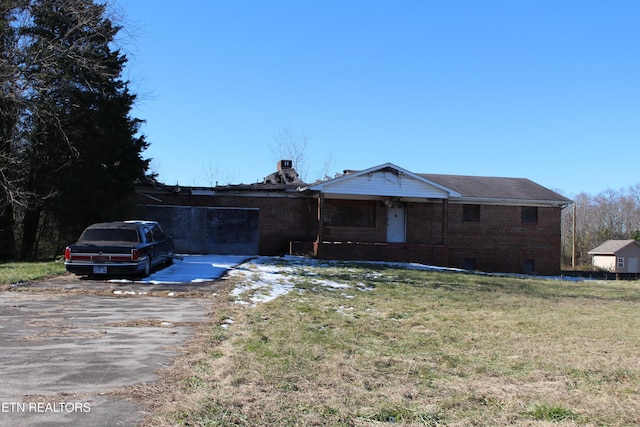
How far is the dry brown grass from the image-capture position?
14.7 feet

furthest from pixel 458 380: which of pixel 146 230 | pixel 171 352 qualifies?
pixel 146 230

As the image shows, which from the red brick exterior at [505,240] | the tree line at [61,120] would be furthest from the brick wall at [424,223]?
the tree line at [61,120]

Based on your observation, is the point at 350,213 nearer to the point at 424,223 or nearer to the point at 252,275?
the point at 424,223

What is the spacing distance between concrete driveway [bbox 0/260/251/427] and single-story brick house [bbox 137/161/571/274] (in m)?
12.4

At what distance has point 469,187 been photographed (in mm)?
29281

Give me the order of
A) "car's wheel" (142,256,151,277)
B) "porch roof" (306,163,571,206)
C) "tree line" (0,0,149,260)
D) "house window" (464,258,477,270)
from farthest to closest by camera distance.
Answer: "house window" (464,258,477,270)
"porch roof" (306,163,571,206)
"tree line" (0,0,149,260)
"car's wheel" (142,256,151,277)

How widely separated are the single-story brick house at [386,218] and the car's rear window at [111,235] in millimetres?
10150

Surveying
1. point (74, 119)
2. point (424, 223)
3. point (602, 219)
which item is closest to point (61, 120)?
point (74, 119)

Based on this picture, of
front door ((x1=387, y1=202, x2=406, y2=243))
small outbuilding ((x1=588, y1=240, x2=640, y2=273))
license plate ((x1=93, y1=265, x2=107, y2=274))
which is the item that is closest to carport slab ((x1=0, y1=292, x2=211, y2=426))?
license plate ((x1=93, y1=265, x2=107, y2=274))

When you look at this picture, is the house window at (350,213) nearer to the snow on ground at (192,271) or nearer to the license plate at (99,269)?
the snow on ground at (192,271)

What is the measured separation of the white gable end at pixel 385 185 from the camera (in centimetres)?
2448

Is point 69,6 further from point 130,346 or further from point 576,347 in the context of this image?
point 576,347

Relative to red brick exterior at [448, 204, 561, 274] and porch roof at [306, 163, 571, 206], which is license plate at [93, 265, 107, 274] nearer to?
porch roof at [306, 163, 571, 206]

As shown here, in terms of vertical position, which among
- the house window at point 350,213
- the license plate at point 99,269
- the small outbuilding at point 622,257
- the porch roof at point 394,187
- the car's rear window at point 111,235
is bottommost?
the small outbuilding at point 622,257
